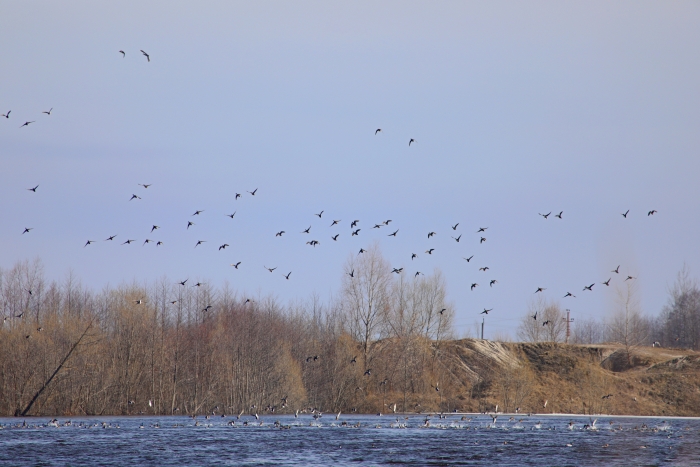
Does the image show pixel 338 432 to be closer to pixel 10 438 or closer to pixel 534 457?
pixel 534 457

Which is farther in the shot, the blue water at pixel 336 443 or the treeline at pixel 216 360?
the treeline at pixel 216 360

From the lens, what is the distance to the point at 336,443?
44.3 m

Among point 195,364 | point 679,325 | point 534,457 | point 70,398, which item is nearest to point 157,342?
point 195,364

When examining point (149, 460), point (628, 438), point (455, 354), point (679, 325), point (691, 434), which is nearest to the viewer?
point (149, 460)

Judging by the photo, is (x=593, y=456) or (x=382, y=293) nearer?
(x=593, y=456)

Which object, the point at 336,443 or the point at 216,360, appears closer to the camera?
the point at 336,443

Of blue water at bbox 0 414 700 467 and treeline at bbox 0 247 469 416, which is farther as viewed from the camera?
treeline at bbox 0 247 469 416

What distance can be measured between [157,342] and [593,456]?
46.6 m

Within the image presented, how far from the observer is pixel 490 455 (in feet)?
128

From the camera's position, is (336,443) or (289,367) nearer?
(336,443)

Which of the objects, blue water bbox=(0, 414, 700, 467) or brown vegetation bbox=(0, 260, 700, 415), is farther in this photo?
brown vegetation bbox=(0, 260, 700, 415)

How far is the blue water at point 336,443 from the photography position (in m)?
35.9

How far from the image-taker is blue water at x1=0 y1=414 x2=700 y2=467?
3591 cm

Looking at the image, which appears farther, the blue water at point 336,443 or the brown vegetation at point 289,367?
the brown vegetation at point 289,367
